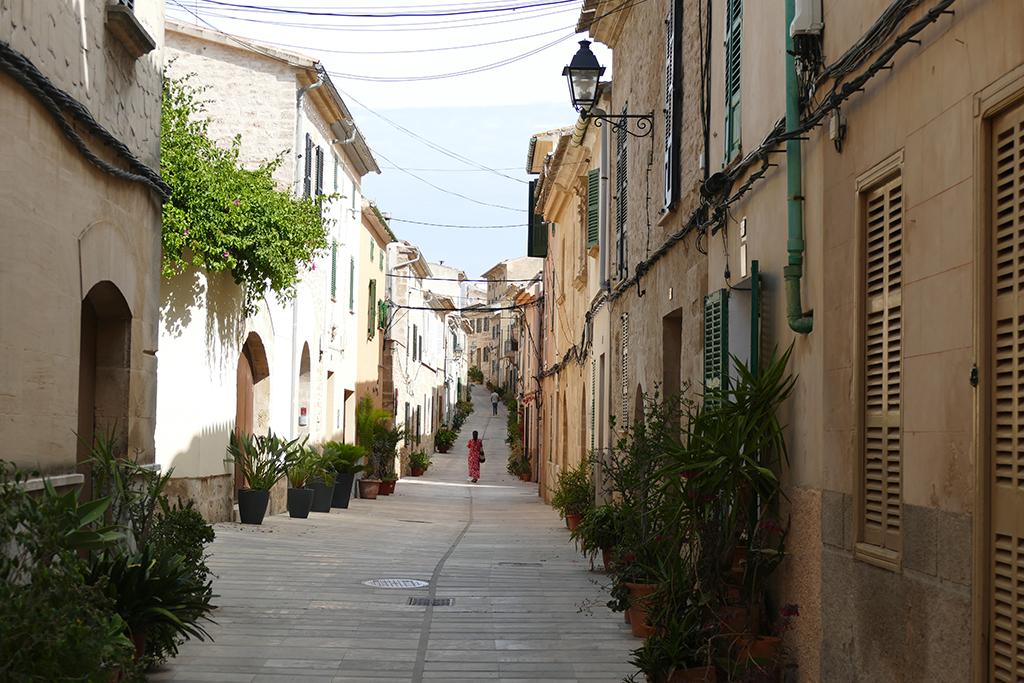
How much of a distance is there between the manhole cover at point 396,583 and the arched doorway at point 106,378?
9.64 ft

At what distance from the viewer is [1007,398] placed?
349 cm

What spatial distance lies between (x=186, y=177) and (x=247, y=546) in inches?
175

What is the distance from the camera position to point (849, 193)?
5.20 meters

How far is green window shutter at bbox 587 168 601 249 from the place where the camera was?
17.7 m

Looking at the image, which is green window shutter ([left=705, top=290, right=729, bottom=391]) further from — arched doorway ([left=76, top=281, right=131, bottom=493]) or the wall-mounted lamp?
arched doorway ([left=76, top=281, right=131, bottom=493])

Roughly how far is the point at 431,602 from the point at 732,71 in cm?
500

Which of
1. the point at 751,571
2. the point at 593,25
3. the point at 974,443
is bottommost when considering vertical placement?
the point at 751,571

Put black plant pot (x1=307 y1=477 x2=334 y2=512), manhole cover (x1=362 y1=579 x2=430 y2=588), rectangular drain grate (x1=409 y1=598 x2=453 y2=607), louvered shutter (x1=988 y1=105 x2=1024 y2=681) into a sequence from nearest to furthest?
louvered shutter (x1=988 y1=105 x2=1024 y2=681), rectangular drain grate (x1=409 y1=598 x2=453 y2=607), manhole cover (x1=362 y1=579 x2=430 y2=588), black plant pot (x1=307 y1=477 x2=334 y2=512)

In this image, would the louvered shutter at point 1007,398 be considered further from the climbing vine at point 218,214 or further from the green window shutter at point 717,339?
the climbing vine at point 218,214

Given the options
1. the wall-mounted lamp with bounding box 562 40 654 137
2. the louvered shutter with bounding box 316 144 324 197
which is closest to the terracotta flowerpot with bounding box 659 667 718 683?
the wall-mounted lamp with bounding box 562 40 654 137

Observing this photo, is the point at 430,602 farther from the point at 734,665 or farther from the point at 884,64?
the point at 884,64

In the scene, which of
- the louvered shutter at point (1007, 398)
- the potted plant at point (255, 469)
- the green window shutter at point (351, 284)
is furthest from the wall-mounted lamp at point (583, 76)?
the green window shutter at point (351, 284)

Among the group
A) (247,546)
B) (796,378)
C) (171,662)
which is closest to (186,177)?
(247,546)

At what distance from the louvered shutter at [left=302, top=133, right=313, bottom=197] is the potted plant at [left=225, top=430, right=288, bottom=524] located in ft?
17.0
